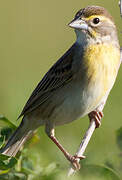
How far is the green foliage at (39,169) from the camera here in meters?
2.76

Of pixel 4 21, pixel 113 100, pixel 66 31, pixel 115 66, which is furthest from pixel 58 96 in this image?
pixel 4 21

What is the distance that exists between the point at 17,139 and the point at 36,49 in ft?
20.9

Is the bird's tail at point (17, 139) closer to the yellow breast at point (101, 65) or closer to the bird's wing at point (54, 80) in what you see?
the bird's wing at point (54, 80)

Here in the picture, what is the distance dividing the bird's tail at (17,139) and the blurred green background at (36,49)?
0.16 metres

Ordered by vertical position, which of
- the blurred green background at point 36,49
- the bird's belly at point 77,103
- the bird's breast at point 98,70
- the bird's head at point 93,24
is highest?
the bird's head at point 93,24

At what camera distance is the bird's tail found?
538 cm

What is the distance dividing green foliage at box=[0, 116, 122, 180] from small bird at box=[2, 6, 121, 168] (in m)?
1.13

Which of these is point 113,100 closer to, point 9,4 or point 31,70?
point 31,70

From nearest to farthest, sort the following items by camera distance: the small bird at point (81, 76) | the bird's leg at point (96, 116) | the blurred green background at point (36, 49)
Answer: the small bird at point (81, 76) < the bird's leg at point (96, 116) < the blurred green background at point (36, 49)

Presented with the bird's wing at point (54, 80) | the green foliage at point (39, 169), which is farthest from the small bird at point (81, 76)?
the green foliage at point (39, 169)

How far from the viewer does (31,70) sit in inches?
399

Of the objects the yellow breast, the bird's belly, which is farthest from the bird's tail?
the yellow breast

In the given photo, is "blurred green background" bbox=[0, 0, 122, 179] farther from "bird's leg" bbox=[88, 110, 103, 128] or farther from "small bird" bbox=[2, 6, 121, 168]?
"small bird" bbox=[2, 6, 121, 168]

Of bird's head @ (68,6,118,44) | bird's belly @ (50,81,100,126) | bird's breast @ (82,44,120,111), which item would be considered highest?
bird's head @ (68,6,118,44)
